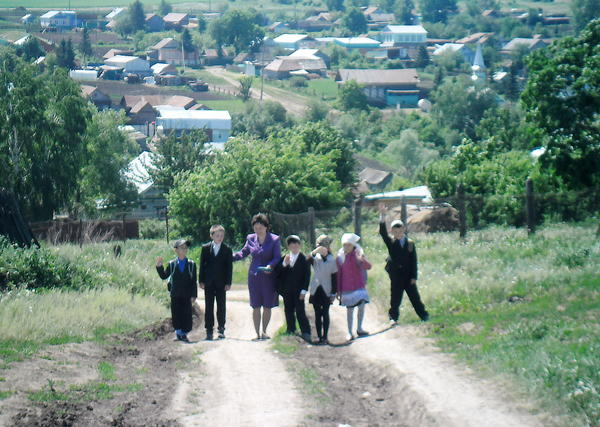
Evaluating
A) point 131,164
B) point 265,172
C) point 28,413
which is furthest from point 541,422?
point 131,164

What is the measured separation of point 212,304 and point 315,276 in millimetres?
1594

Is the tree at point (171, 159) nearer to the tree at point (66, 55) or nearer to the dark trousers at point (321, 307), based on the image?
the dark trousers at point (321, 307)

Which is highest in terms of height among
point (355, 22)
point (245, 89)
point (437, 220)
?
point (437, 220)

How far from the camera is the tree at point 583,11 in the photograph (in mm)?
143875

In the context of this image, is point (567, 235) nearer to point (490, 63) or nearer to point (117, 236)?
point (117, 236)

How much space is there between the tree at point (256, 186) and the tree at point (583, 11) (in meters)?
137

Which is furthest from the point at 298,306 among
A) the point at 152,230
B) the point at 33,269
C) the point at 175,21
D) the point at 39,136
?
the point at 175,21

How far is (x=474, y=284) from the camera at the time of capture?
10398 millimetres

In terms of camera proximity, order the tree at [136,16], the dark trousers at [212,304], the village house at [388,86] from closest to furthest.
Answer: the dark trousers at [212,304] < the village house at [388,86] < the tree at [136,16]

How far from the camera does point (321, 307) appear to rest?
9.41 m

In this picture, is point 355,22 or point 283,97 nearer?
point 283,97

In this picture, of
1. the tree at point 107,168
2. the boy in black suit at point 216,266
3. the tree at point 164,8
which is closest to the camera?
the boy in black suit at point 216,266

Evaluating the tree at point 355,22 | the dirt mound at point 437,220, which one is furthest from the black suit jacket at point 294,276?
the tree at point 355,22

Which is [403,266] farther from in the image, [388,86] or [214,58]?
[214,58]
